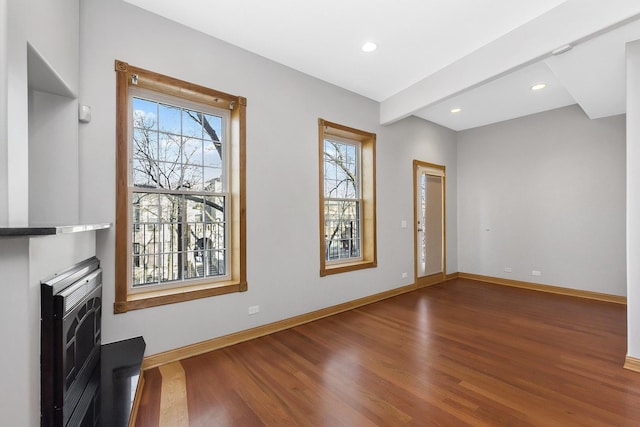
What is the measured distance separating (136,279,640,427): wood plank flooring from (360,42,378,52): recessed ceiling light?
306cm

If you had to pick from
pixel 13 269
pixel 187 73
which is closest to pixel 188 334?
pixel 13 269

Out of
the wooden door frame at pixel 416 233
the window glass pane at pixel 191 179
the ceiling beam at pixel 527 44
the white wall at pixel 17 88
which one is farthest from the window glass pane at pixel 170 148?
the wooden door frame at pixel 416 233

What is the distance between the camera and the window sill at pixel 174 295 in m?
2.27

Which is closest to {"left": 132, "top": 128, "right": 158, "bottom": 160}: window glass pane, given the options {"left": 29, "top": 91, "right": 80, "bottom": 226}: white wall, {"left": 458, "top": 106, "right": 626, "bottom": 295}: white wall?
{"left": 29, "top": 91, "right": 80, "bottom": 226}: white wall

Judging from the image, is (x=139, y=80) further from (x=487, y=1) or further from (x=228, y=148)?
(x=487, y=1)

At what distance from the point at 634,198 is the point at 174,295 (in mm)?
4012

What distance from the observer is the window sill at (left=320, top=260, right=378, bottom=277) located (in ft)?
11.9

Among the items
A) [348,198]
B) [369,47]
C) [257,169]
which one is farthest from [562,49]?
[257,169]

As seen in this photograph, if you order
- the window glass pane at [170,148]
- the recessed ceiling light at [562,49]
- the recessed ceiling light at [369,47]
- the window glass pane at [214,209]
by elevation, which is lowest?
the window glass pane at [214,209]

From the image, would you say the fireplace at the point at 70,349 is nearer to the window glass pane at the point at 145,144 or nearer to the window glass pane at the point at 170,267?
the window glass pane at the point at 170,267

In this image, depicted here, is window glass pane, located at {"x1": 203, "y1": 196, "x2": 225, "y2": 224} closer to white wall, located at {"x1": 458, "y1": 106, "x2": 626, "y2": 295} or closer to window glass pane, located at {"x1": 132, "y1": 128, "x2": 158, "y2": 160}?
window glass pane, located at {"x1": 132, "y1": 128, "x2": 158, "y2": 160}

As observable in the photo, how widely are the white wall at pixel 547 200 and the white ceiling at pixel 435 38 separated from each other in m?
0.85

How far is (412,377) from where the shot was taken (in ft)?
7.20

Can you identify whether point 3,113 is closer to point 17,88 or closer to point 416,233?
point 17,88
